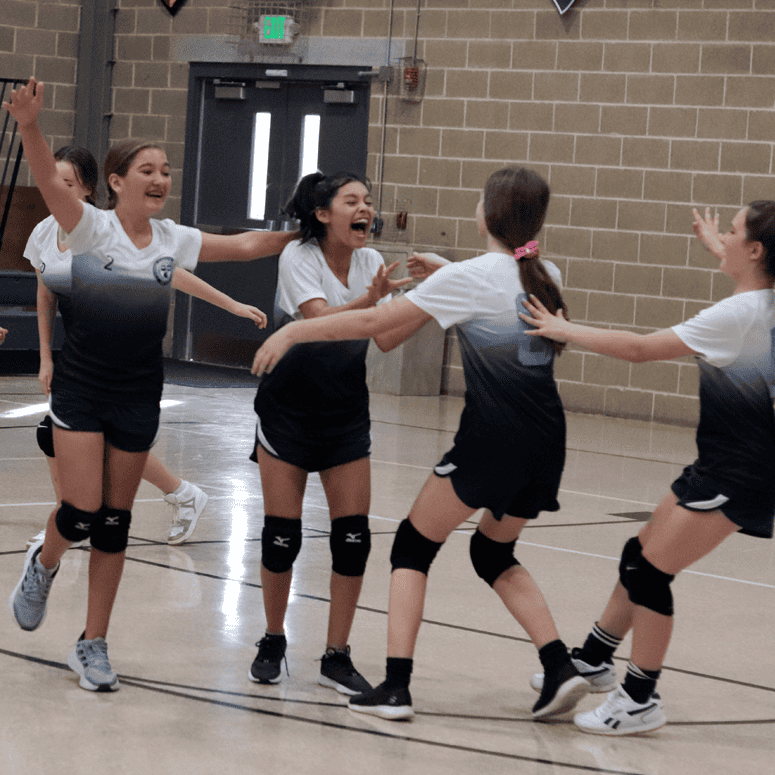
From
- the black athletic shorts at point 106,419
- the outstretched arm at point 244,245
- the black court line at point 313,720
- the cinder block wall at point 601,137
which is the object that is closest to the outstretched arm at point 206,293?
the outstretched arm at point 244,245

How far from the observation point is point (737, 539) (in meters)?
6.16

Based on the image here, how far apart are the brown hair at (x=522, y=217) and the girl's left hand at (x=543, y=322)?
0.14 ft

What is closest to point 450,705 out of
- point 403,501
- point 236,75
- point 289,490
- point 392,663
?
point 392,663

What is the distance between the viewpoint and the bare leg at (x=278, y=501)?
3.53m

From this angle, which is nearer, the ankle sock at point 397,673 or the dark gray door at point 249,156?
the ankle sock at point 397,673

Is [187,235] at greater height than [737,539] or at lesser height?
greater

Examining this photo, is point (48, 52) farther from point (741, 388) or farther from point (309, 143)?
point (741, 388)

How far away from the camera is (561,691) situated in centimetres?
333

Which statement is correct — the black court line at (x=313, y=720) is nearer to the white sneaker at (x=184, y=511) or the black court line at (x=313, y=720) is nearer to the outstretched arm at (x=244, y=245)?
the outstretched arm at (x=244, y=245)

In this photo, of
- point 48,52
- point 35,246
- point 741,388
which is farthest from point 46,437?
point 48,52

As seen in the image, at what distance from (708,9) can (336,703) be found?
799 centimetres

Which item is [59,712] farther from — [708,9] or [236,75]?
[236,75]

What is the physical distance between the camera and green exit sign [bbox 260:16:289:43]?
1202 centimetres

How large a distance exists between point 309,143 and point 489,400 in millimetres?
9267
